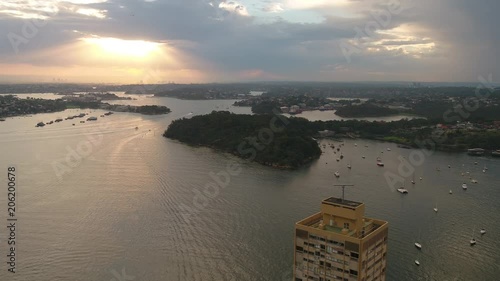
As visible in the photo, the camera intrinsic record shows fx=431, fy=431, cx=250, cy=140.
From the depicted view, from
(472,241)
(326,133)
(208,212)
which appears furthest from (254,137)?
(472,241)

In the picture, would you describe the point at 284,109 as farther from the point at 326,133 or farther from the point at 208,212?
the point at 208,212

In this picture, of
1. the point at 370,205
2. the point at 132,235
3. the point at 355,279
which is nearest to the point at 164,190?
the point at 132,235

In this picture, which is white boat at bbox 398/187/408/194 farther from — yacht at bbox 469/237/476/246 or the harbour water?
yacht at bbox 469/237/476/246

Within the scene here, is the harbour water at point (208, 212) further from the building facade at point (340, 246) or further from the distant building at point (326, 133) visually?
the distant building at point (326, 133)

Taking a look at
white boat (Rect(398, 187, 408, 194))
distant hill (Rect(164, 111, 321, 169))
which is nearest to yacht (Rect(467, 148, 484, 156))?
distant hill (Rect(164, 111, 321, 169))

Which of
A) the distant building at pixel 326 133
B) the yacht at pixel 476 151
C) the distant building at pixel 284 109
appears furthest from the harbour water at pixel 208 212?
the distant building at pixel 284 109

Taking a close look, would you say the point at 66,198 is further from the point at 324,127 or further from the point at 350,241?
the point at 324,127
